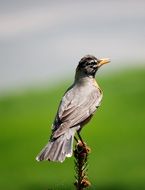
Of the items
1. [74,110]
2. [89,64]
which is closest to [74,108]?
[74,110]

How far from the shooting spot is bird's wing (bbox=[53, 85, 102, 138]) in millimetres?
8367

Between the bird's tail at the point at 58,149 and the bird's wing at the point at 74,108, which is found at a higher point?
the bird's wing at the point at 74,108

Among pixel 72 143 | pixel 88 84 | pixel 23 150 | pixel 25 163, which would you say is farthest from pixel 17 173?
pixel 72 143

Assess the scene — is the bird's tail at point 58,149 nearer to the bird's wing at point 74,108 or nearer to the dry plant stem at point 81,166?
the bird's wing at point 74,108

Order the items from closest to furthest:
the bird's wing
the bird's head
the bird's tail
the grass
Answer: the bird's tail < the bird's wing < the bird's head < the grass

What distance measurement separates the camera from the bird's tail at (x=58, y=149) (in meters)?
7.45

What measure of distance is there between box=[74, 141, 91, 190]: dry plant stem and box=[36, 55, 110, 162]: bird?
40 cm

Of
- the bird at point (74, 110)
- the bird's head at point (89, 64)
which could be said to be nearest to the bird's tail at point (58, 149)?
the bird at point (74, 110)

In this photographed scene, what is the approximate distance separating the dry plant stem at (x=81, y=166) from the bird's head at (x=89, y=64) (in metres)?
2.20

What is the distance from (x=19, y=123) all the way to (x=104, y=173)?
5.87 m

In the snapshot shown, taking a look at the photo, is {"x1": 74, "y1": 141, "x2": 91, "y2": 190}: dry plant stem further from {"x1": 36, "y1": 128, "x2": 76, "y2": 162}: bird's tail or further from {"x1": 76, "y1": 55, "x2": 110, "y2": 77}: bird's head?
{"x1": 76, "y1": 55, "x2": 110, "y2": 77}: bird's head

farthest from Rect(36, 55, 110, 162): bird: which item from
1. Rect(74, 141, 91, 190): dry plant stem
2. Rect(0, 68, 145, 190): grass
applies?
Rect(0, 68, 145, 190): grass

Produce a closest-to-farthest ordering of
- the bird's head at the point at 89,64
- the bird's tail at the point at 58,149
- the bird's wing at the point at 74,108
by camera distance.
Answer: the bird's tail at the point at 58,149 < the bird's wing at the point at 74,108 < the bird's head at the point at 89,64

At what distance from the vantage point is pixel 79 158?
6.79 metres
